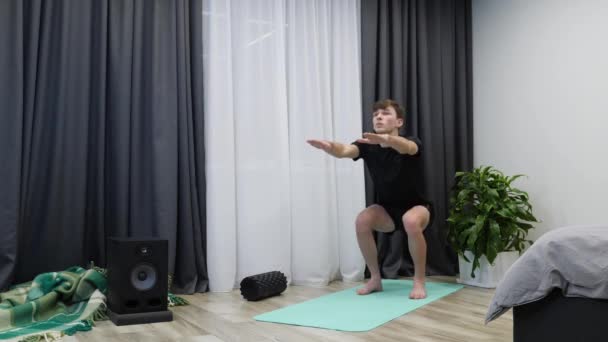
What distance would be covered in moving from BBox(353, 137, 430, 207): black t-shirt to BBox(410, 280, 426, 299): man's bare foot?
18.2 inches

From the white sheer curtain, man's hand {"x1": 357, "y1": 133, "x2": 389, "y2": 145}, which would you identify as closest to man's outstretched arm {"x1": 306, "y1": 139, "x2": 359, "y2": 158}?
man's hand {"x1": 357, "y1": 133, "x2": 389, "y2": 145}

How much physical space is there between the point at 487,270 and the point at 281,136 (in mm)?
1563

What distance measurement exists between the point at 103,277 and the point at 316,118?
5.70 ft

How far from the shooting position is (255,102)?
3492mm

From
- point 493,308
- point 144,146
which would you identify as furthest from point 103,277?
point 493,308

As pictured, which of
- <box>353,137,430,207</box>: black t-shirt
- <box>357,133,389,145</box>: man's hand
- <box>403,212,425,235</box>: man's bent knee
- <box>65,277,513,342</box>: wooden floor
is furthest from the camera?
<box>353,137,430,207</box>: black t-shirt

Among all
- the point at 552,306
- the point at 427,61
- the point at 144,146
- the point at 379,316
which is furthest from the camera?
the point at 427,61

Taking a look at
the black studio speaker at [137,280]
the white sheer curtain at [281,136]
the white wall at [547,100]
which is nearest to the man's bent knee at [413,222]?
the white sheer curtain at [281,136]

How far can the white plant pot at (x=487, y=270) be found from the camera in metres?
3.35

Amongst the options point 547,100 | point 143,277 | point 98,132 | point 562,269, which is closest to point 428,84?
point 547,100

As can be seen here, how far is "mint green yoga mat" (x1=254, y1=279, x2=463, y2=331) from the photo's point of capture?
235 centimetres

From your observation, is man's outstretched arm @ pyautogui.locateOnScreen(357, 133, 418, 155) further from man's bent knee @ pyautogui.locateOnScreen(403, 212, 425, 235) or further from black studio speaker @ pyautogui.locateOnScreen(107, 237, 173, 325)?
black studio speaker @ pyautogui.locateOnScreen(107, 237, 173, 325)

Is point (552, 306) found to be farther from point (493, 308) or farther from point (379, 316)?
point (379, 316)

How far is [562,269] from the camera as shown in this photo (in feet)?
4.80
